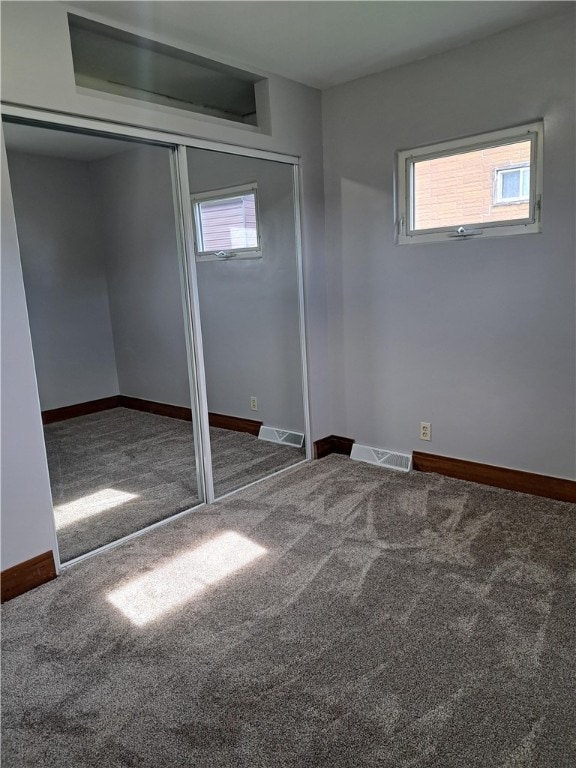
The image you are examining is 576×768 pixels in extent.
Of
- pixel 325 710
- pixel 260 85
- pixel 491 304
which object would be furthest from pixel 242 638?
pixel 260 85

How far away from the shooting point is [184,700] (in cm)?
183

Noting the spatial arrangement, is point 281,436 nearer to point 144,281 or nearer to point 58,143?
point 144,281

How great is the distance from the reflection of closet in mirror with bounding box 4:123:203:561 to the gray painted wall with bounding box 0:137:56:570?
0.35m

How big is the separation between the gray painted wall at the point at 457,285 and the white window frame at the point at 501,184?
0.49ft

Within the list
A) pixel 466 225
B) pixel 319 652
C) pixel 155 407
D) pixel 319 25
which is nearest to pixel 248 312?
pixel 155 407

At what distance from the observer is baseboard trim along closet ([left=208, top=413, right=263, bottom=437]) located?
3558 millimetres

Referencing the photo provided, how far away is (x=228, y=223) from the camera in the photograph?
3.49 metres

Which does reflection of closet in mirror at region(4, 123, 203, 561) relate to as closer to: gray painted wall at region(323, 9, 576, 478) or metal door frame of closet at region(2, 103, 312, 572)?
metal door frame of closet at region(2, 103, 312, 572)

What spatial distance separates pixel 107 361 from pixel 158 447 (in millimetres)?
745

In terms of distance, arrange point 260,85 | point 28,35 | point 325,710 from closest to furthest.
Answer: point 325,710 → point 28,35 → point 260,85

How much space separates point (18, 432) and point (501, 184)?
290 centimetres

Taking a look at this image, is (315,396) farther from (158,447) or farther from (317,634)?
(317,634)

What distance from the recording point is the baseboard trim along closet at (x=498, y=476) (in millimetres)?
3180

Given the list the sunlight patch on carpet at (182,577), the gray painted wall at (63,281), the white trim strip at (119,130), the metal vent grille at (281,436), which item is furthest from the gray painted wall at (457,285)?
the gray painted wall at (63,281)
